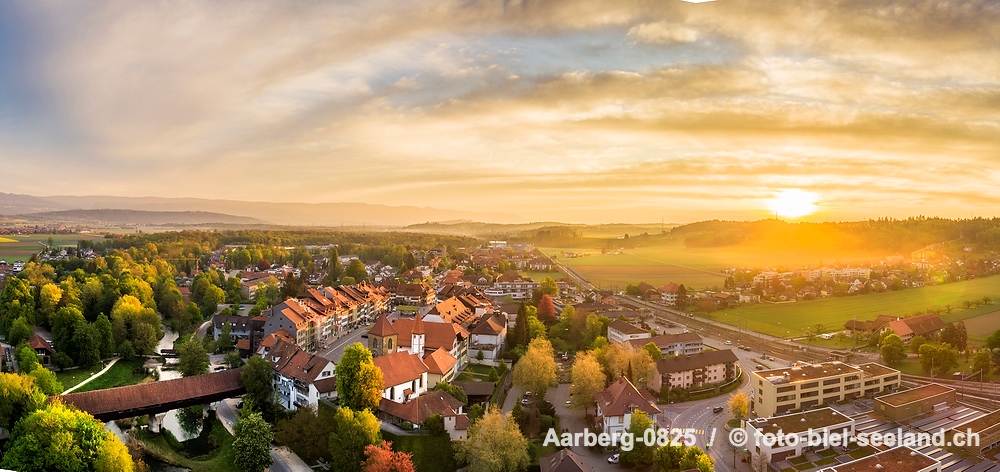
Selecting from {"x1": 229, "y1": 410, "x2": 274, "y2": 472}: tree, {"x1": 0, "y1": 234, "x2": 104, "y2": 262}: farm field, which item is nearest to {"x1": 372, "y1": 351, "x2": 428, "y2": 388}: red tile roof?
{"x1": 229, "y1": 410, "x2": 274, "y2": 472}: tree

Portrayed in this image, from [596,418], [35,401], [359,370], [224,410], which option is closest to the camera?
[35,401]

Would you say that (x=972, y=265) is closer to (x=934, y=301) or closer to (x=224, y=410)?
(x=934, y=301)

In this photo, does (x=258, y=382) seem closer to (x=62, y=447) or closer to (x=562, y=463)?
(x=62, y=447)

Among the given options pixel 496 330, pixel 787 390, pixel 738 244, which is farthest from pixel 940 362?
pixel 738 244

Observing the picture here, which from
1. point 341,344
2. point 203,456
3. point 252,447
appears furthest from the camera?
point 341,344

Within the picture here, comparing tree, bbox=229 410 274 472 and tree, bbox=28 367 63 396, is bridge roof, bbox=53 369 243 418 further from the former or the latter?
tree, bbox=229 410 274 472

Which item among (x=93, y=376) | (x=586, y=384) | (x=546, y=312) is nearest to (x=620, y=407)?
(x=586, y=384)
